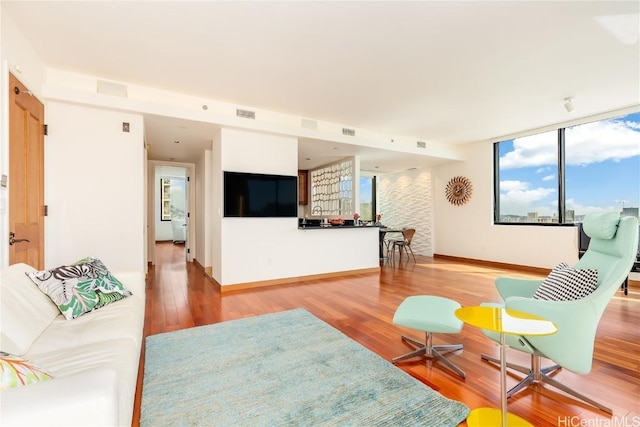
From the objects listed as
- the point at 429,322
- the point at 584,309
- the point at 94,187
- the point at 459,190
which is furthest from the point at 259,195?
the point at 459,190

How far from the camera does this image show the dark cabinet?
7.96m

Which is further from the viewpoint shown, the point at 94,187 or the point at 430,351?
the point at 94,187

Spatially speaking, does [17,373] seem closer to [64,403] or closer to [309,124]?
[64,403]

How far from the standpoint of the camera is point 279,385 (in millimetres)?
1844

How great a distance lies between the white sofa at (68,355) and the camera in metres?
0.82

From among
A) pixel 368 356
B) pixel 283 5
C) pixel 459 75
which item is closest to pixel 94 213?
pixel 283 5

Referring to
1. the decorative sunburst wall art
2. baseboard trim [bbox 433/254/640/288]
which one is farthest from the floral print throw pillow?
the decorative sunburst wall art

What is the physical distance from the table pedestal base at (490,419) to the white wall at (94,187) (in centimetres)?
375

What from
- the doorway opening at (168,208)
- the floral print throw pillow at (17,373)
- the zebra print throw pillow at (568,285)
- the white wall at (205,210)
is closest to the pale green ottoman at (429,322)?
the zebra print throw pillow at (568,285)

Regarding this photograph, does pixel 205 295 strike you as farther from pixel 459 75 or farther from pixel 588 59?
pixel 588 59

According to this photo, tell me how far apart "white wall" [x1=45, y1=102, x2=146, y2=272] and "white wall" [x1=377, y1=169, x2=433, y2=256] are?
6.76m

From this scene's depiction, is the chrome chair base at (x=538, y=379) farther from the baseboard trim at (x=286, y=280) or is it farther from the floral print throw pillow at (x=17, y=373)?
the baseboard trim at (x=286, y=280)

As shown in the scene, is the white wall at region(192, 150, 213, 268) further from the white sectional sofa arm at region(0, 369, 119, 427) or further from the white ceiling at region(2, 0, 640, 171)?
the white sectional sofa arm at region(0, 369, 119, 427)

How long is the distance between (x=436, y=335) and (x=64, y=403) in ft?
8.79
